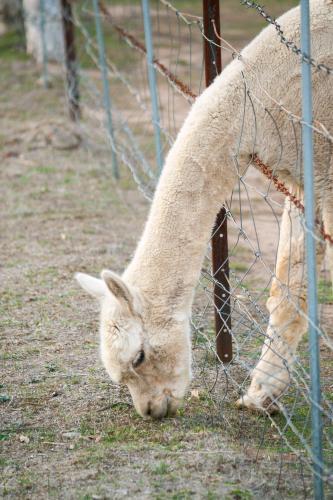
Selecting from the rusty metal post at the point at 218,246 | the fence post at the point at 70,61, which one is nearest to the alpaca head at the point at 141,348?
the rusty metal post at the point at 218,246

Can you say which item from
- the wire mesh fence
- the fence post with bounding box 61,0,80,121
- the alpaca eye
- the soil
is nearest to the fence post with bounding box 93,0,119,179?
the soil

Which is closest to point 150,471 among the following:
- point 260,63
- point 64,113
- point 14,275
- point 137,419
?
point 137,419

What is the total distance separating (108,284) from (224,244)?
111 cm

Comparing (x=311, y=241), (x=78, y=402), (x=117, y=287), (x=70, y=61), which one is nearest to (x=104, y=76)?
(x=70, y=61)

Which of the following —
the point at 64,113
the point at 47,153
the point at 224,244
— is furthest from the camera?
the point at 64,113

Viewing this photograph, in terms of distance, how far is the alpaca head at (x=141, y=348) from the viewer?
3.67 metres

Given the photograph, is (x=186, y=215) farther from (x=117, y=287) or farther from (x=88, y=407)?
(x=88, y=407)

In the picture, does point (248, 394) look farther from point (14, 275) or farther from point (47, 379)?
point (14, 275)

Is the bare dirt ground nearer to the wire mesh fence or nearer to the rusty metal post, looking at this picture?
the wire mesh fence

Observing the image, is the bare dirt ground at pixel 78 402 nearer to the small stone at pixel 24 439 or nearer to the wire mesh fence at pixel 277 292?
the small stone at pixel 24 439

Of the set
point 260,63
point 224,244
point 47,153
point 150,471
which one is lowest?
point 47,153

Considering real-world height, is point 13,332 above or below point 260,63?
below

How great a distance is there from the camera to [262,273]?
646cm

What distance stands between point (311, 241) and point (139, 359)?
1.09 metres
